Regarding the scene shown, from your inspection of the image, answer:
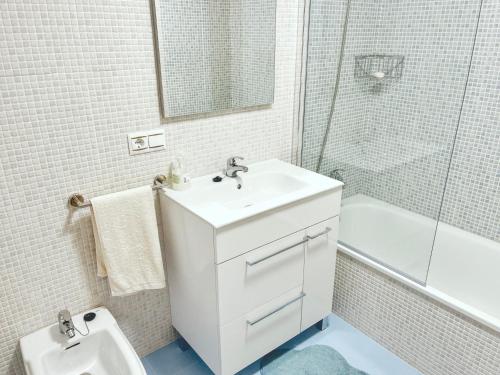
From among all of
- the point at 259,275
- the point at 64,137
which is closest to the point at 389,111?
the point at 259,275

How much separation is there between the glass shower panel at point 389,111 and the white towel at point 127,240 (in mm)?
1015

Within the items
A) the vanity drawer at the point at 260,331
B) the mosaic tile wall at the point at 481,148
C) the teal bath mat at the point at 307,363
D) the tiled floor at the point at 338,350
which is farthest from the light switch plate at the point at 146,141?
the mosaic tile wall at the point at 481,148

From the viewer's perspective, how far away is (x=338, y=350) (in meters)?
1.97

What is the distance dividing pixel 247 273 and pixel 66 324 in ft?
2.37

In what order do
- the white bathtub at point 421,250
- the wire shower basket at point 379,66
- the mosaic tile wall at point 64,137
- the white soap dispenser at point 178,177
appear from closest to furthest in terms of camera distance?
the mosaic tile wall at point 64,137 < the white soap dispenser at point 178,177 < the white bathtub at point 421,250 < the wire shower basket at point 379,66

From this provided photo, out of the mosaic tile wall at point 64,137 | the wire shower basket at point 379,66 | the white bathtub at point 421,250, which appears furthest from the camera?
the wire shower basket at point 379,66

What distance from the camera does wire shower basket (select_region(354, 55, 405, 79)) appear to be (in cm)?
205

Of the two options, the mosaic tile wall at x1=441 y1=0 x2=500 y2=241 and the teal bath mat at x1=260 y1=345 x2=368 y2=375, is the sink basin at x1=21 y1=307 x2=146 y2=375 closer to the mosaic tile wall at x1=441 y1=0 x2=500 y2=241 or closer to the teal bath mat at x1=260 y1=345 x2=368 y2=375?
Result: the teal bath mat at x1=260 y1=345 x2=368 y2=375

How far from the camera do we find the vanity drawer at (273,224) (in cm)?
145

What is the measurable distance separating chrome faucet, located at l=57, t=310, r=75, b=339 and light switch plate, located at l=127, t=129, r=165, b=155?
0.68 m

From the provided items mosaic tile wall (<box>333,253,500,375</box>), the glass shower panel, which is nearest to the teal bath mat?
mosaic tile wall (<box>333,253,500,375</box>)

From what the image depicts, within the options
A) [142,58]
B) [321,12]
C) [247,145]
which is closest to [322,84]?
[321,12]

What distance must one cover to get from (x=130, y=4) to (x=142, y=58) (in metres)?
0.19

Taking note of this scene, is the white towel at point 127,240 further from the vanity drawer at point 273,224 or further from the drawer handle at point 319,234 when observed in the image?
the drawer handle at point 319,234
